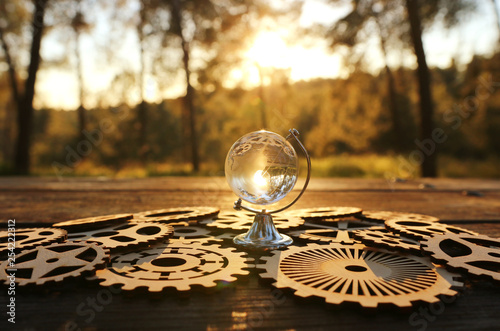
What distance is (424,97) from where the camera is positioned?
6.96 m

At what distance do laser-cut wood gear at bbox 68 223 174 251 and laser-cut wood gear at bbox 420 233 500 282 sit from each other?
80cm

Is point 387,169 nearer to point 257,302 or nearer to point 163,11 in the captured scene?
point 163,11

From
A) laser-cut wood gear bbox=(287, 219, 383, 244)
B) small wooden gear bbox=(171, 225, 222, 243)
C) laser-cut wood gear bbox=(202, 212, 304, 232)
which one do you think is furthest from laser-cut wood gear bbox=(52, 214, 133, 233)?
laser-cut wood gear bbox=(287, 219, 383, 244)

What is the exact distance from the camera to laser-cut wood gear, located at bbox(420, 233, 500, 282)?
35.5 inches

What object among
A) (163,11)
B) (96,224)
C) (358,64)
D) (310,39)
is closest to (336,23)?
(310,39)

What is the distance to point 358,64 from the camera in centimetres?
1016

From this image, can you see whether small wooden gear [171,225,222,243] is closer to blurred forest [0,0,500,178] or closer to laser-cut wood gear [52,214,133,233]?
laser-cut wood gear [52,214,133,233]

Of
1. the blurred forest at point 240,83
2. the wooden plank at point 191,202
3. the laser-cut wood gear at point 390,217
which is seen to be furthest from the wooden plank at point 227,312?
the blurred forest at point 240,83

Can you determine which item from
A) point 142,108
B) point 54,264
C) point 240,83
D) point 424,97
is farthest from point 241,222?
point 142,108

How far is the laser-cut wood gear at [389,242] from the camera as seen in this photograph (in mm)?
1069

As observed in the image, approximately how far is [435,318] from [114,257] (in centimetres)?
82

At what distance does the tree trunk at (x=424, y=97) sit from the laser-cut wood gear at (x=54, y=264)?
694 cm

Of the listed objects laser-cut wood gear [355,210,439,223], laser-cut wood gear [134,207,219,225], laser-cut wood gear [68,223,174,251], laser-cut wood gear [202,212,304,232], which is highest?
laser-cut wood gear [134,207,219,225]

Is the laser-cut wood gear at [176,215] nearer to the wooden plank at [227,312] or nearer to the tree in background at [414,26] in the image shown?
the wooden plank at [227,312]
